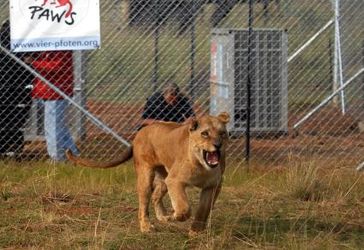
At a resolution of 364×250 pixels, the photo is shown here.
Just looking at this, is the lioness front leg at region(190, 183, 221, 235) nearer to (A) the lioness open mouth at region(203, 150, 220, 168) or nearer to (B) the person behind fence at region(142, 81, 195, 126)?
(A) the lioness open mouth at region(203, 150, 220, 168)

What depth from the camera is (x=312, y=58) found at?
1648cm

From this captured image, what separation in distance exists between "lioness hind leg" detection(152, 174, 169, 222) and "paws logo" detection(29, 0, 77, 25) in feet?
10.6

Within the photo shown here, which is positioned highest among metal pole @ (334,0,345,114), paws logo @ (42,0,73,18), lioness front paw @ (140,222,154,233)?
paws logo @ (42,0,73,18)

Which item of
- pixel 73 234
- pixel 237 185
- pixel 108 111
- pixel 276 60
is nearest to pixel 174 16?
pixel 276 60

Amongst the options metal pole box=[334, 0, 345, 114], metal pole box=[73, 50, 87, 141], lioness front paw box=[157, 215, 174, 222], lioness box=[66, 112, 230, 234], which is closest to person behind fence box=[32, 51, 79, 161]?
metal pole box=[73, 50, 87, 141]

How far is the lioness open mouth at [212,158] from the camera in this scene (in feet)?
21.1

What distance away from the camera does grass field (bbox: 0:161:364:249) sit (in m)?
6.75

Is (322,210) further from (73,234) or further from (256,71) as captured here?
(256,71)

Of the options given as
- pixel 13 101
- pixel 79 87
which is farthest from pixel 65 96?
pixel 79 87

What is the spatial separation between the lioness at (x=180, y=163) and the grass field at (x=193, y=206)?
0.22 meters

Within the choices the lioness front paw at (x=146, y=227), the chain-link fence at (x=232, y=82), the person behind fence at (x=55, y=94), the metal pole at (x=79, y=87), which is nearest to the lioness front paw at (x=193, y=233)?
the lioness front paw at (x=146, y=227)

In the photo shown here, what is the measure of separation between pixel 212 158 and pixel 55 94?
4821 millimetres

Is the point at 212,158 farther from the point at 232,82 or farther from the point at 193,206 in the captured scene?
the point at 232,82

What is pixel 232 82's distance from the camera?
1256cm
